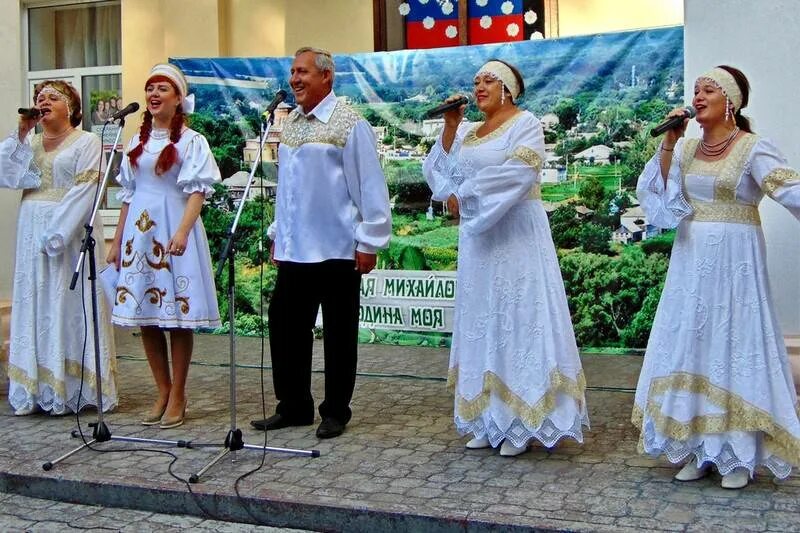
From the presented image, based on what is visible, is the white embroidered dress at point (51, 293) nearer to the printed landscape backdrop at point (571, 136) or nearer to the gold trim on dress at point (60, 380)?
the gold trim on dress at point (60, 380)

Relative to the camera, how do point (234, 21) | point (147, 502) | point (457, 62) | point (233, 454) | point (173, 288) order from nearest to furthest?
point (147, 502), point (233, 454), point (173, 288), point (457, 62), point (234, 21)

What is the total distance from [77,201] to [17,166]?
451mm

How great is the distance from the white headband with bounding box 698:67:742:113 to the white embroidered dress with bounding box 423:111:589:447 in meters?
0.96

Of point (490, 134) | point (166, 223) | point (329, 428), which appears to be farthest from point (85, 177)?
point (490, 134)

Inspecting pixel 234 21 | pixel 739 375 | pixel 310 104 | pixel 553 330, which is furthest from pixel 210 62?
pixel 739 375

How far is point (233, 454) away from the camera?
5766mm

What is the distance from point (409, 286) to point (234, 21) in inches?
135

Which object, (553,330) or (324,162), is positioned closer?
(553,330)

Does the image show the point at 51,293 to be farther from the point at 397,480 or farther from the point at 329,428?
the point at 397,480

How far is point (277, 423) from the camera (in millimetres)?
6324

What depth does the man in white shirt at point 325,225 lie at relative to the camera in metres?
6.01

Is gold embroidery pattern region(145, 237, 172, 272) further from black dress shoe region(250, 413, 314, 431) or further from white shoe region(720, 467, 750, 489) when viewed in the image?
white shoe region(720, 467, 750, 489)

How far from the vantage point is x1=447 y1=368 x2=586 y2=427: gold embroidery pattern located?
5.49 m

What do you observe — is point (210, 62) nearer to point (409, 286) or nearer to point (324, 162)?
point (409, 286)
